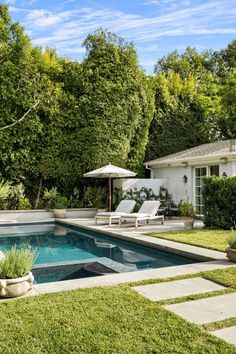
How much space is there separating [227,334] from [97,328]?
139 cm

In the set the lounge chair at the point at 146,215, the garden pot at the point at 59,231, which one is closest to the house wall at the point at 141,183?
the lounge chair at the point at 146,215

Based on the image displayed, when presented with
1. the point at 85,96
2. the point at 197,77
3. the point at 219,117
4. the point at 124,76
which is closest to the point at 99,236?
the point at 85,96

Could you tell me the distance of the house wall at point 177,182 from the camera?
16.7 meters

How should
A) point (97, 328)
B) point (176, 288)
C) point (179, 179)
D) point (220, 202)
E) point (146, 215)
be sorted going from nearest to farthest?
point (97, 328), point (176, 288), point (220, 202), point (146, 215), point (179, 179)

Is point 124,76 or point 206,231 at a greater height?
point 124,76

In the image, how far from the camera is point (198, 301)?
4805 millimetres

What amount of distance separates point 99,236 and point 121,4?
7523mm

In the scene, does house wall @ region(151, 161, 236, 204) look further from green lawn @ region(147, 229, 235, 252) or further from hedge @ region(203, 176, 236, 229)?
green lawn @ region(147, 229, 235, 252)

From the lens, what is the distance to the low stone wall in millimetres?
16469

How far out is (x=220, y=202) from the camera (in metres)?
12.1

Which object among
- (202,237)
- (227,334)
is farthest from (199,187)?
(227,334)

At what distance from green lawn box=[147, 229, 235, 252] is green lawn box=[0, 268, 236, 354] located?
4.19 metres

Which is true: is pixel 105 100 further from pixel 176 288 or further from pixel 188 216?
pixel 176 288

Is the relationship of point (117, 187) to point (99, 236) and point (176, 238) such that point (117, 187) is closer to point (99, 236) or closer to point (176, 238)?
point (99, 236)
